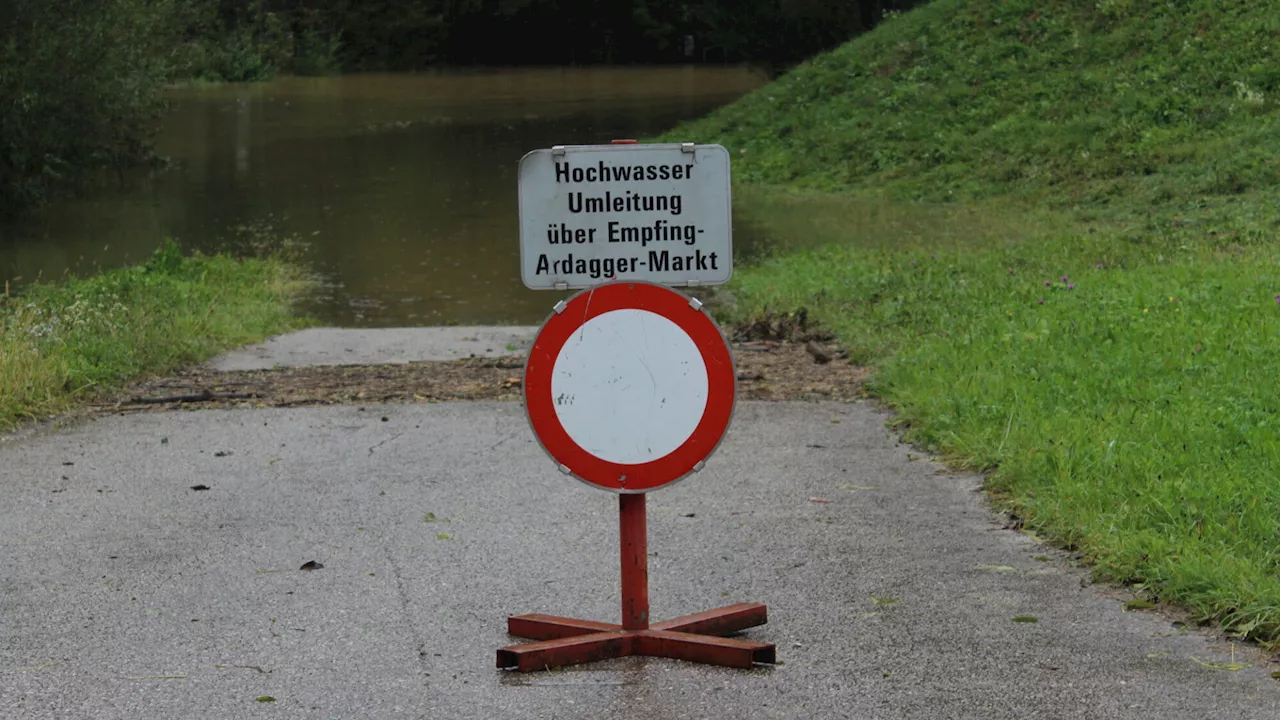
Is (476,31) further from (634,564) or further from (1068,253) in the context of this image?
(634,564)

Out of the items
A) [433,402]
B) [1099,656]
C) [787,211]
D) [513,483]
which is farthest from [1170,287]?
[787,211]

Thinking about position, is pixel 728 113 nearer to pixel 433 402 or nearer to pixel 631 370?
pixel 433 402

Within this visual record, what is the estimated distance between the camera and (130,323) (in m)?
12.3

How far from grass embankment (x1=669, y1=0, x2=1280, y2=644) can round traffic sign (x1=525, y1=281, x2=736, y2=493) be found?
1.60 m

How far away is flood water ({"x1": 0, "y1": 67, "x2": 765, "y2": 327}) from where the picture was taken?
1916 centimetres

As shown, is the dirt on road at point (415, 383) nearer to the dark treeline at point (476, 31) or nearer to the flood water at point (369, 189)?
the flood water at point (369, 189)

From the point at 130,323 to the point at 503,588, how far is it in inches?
286

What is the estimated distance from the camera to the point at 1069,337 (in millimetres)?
9766

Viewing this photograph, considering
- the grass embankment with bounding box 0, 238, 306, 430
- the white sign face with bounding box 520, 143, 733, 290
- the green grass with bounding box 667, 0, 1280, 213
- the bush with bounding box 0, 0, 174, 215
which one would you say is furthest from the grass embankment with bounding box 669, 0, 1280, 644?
the bush with bounding box 0, 0, 174, 215

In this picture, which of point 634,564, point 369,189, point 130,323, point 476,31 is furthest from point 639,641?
point 476,31

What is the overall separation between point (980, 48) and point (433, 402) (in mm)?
23075

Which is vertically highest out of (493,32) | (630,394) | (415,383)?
(493,32)

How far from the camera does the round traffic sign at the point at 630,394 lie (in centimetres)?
513

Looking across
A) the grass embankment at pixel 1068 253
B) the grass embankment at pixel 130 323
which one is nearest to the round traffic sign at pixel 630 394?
the grass embankment at pixel 1068 253
